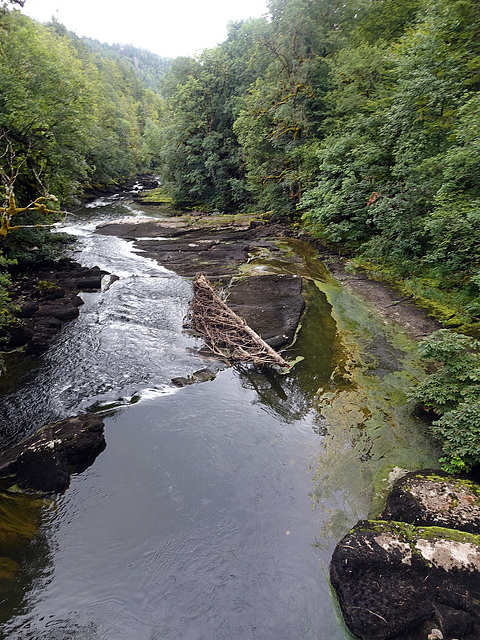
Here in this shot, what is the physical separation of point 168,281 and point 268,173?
13972 mm

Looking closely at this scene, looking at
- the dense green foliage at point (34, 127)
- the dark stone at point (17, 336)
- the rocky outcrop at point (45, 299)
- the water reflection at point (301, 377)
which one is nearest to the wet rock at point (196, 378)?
the water reflection at point (301, 377)

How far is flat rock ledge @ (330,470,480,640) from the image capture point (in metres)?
3.67

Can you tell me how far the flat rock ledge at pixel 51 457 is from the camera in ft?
18.1

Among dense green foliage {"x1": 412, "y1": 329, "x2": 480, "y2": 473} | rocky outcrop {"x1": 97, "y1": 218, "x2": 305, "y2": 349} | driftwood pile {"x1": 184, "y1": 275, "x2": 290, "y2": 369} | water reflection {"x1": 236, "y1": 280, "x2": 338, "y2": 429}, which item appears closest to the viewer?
dense green foliage {"x1": 412, "y1": 329, "x2": 480, "y2": 473}

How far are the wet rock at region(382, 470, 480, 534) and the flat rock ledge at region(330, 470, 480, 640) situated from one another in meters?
0.01

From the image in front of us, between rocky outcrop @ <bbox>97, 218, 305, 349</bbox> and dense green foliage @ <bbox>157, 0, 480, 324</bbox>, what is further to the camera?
rocky outcrop @ <bbox>97, 218, 305, 349</bbox>

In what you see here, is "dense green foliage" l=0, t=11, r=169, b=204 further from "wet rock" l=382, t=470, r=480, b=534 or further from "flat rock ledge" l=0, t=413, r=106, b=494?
"wet rock" l=382, t=470, r=480, b=534

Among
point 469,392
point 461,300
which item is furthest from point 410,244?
point 469,392

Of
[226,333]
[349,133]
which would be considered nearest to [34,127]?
[226,333]

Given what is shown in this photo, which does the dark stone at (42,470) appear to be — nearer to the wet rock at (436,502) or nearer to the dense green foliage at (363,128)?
the wet rock at (436,502)

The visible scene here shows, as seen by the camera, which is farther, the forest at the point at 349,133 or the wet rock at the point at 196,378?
the forest at the point at 349,133

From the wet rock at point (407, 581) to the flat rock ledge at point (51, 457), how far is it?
4.50 m

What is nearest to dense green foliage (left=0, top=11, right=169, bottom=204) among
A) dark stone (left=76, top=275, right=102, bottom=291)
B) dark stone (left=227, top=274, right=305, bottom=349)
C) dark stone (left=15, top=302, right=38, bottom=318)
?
dark stone (left=76, top=275, right=102, bottom=291)

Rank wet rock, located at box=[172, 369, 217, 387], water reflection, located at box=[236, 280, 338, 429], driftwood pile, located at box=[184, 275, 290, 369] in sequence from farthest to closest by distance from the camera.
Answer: driftwood pile, located at box=[184, 275, 290, 369] → wet rock, located at box=[172, 369, 217, 387] → water reflection, located at box=[236, 280, 338, 429]
